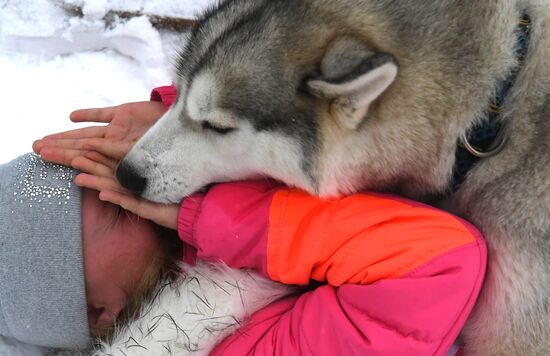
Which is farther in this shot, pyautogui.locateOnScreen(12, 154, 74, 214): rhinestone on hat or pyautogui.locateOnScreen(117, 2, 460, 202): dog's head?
pyautogui.locateOnScreen(12, 154, 74, 214): rhinestone on hat

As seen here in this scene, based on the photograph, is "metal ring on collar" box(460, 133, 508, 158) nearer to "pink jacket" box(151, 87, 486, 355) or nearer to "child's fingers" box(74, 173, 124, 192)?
"pink jacket" box(151, 87, 486, 355)

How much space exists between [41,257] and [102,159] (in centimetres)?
42

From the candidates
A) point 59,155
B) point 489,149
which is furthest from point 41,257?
point 489,149

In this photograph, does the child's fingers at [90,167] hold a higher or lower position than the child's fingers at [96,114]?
lower

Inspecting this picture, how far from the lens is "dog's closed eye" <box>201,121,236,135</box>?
1891 mm

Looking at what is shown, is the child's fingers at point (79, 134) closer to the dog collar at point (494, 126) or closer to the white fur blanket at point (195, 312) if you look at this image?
the white fur blanket at point (195, 312)

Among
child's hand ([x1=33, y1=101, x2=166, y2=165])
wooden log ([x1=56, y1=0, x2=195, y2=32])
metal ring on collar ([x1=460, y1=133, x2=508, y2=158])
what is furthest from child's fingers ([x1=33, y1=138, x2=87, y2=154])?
wooden log ([x1=56, y1=0, x2=195, y2=32])

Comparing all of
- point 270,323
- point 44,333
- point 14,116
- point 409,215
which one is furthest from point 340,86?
point 14,116

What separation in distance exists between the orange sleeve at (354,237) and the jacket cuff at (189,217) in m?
0.29

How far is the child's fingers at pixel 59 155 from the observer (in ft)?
7.01

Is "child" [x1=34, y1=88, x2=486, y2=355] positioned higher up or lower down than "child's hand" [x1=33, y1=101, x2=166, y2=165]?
A: lower down

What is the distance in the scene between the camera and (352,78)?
5.46ft

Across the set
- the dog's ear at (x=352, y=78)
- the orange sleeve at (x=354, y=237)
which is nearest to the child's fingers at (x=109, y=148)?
the orange sleeve at (x=354, y=237)

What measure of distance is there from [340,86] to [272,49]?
10.9 inches
